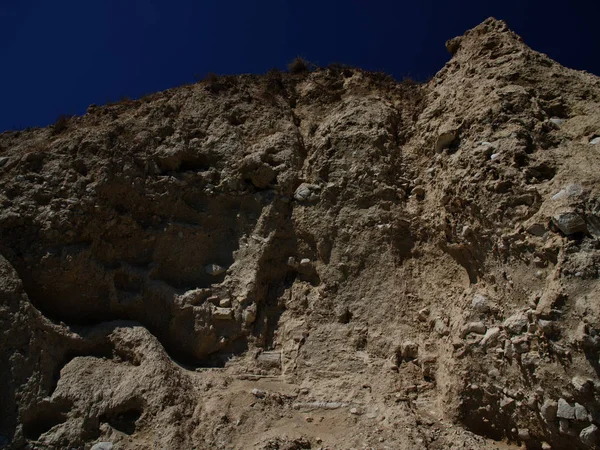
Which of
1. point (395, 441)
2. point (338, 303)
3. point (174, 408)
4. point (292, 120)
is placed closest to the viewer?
point (395, 441)

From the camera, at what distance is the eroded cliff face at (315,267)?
5215 millimetres

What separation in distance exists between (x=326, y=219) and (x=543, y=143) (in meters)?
3.18

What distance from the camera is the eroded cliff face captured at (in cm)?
521

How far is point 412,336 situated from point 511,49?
4.93m

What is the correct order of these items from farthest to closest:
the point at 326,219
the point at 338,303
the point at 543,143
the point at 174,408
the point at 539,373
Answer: the point at 326,219
the point at 338,303
the point at 543,143
the point at 174,408
the point at 539,373

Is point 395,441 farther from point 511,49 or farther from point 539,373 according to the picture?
point 511,49

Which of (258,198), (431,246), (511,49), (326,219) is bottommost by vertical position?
(431,246)

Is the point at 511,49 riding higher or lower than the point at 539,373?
higher

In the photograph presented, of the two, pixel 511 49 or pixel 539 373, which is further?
pixel 511 49

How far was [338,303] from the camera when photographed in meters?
6.93

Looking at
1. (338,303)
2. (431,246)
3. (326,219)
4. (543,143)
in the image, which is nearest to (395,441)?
(338,303)

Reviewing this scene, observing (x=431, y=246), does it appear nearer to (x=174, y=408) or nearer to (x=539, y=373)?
(x=539, y=373)

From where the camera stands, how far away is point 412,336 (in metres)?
6.42

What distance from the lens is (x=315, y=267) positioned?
24.2 feet
